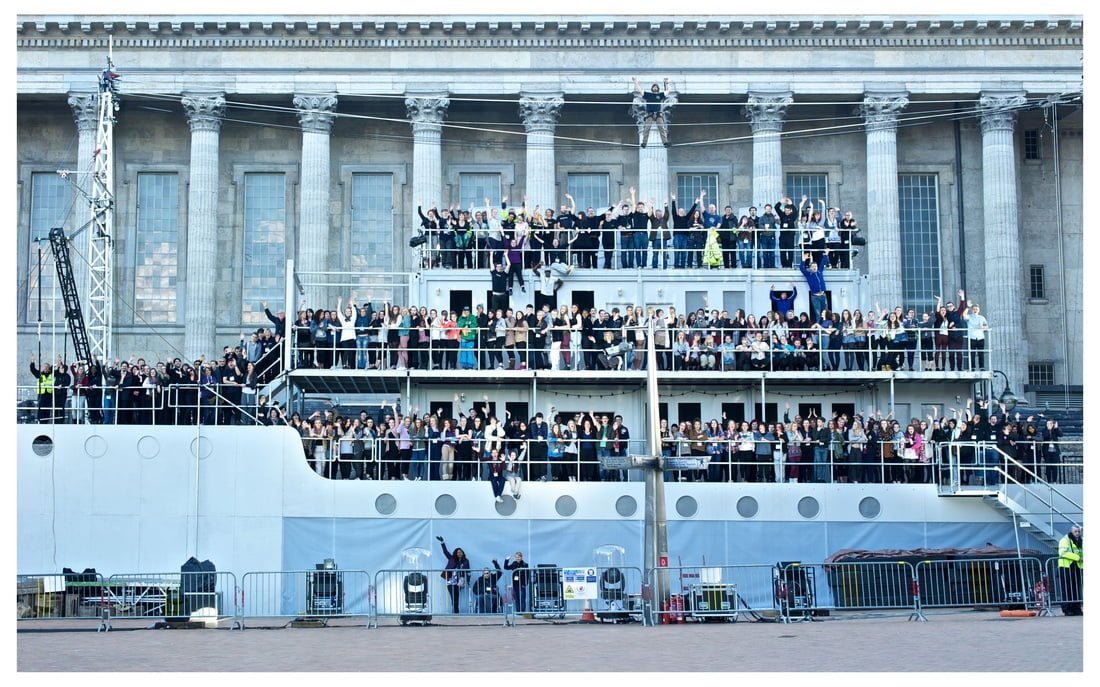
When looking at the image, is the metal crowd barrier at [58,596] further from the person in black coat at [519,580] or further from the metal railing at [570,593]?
the person in black coat at [519,580]

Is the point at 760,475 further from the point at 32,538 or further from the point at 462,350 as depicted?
the point at 32,538

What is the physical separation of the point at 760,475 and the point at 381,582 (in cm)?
893

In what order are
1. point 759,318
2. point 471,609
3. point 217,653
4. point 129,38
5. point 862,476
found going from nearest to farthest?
point 217,653 → point 471,609 → point 862,476 → point 759,318 → point 129,38

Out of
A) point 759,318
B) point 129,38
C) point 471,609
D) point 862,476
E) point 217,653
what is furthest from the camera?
point 129,38

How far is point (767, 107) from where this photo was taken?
56.6 metres

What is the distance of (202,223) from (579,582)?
90.5 ft

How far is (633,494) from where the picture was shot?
1403 inches

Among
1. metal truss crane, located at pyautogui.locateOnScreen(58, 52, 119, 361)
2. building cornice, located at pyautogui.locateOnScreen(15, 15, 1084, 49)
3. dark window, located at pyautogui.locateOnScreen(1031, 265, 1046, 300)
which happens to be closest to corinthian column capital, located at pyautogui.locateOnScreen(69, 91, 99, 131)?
building cornice, located at pyautogui.locateOnScreen(15, 15, 1084, 49)

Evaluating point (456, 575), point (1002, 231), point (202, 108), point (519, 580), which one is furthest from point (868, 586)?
point (202, 108)

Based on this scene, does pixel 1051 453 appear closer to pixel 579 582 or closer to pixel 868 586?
pixel 868 586

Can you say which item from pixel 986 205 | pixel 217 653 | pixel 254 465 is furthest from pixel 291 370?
pixel 986 205

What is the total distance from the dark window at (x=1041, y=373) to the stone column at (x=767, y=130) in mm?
11725

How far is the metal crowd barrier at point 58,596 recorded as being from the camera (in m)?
32.8

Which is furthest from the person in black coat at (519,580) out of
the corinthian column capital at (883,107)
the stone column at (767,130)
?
the corinthian column capital at (883,107)
